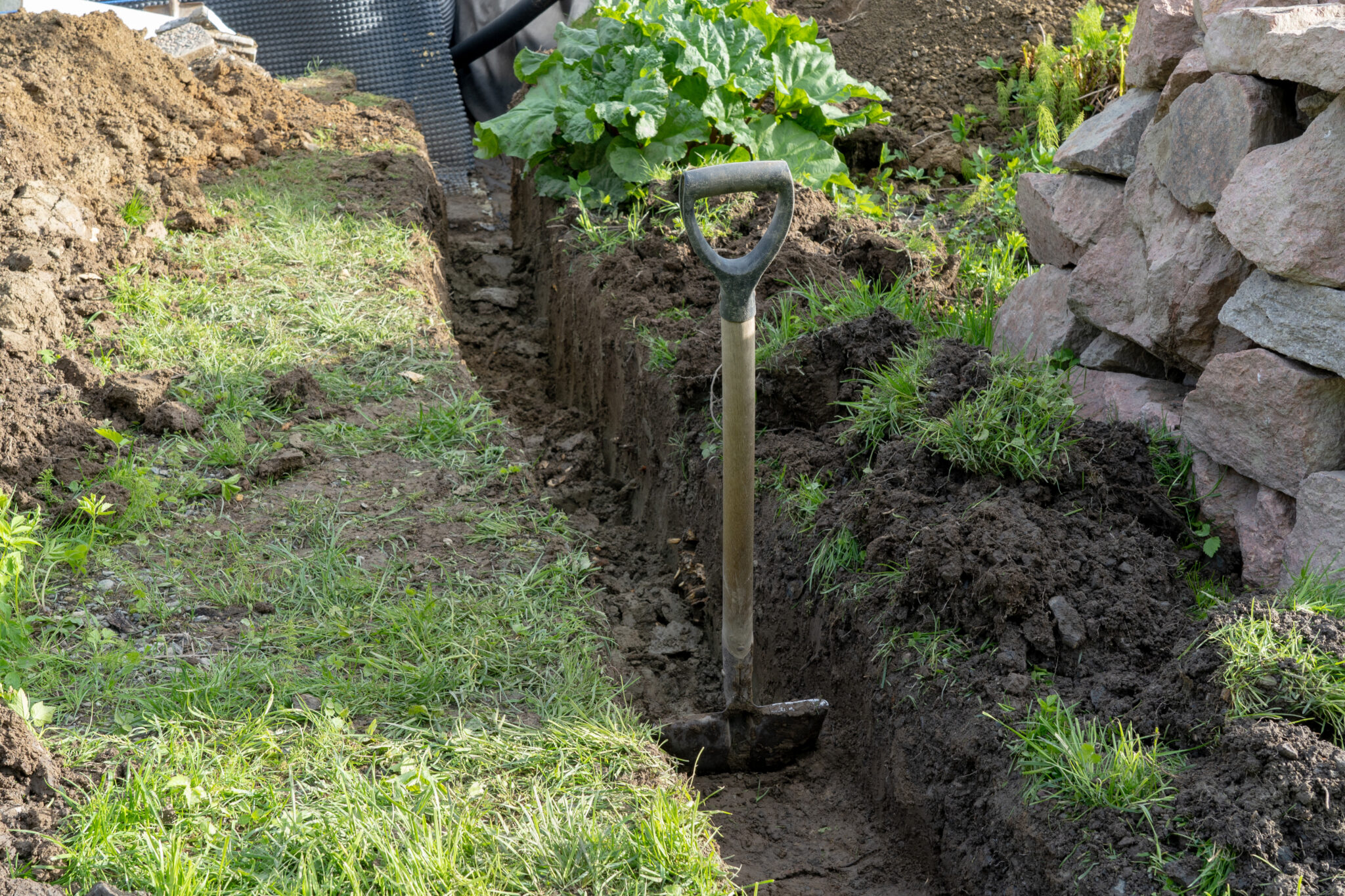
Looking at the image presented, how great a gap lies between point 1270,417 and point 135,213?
496 centimetres

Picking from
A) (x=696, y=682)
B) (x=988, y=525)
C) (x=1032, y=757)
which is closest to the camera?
(x=1032, y=757)

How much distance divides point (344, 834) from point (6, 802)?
29.4 inches

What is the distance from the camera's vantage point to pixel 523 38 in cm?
887

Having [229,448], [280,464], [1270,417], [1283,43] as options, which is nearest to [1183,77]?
[1283,43]

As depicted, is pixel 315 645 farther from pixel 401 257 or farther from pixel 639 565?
pixel 401 257

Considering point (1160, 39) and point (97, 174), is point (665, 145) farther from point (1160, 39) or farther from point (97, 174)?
point (97, 174)

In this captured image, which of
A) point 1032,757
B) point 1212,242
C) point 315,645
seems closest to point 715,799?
point 1032,757

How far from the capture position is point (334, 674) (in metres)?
2.67

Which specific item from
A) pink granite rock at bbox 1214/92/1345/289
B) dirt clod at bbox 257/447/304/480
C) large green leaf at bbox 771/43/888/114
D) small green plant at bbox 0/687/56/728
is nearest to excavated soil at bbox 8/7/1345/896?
dirt clod at bbox 257/447/304/480

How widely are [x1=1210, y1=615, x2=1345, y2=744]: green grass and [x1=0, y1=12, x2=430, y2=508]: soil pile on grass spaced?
3.59 metres

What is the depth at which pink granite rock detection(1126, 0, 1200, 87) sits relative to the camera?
2.99 m

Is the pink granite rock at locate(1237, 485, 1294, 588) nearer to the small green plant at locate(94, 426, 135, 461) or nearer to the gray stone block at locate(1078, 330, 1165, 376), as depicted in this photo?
the gray stone block at locate(1078, 330, 1165, 376)

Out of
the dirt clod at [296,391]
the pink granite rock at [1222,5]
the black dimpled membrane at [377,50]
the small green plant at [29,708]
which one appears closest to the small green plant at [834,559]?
the pink granite rock at [1222,5]

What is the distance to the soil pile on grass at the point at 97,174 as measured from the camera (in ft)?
12.1
